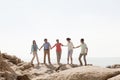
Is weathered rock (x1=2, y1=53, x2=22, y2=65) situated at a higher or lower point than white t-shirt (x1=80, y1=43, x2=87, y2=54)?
lower

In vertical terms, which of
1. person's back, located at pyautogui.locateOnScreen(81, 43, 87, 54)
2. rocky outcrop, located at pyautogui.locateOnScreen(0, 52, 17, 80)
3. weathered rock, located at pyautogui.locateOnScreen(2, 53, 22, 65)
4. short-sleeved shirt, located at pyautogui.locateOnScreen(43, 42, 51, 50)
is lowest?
rocky outcrop, located at pyautogui.locateOnScreen(0, 52, 17, 80)

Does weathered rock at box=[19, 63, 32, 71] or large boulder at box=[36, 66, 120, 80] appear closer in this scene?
large boulder at box=[36, 66, 120, 80]

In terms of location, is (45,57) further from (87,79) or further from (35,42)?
(87,79)

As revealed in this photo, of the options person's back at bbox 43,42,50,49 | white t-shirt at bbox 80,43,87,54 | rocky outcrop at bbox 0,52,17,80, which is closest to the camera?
rocky outcrop at bbox 0,52,17,80

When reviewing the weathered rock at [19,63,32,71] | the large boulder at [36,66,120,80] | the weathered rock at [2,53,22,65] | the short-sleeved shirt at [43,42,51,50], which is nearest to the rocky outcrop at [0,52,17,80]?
the weathered rock at [19,63,32,71]

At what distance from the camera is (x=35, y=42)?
31.2m

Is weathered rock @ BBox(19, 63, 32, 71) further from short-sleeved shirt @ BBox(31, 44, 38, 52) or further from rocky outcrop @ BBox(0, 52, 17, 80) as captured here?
rocky outcrop @ BBox(0, 52, 17, 80)

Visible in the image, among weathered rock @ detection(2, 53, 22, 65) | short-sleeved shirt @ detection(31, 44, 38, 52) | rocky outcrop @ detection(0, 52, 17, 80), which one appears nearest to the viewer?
rocky outcrop @ detection(0, 52, 17, 80)

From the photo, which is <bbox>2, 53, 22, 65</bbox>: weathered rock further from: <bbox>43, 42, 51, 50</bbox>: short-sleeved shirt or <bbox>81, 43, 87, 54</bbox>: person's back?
<bbox>81, 43, 87, 54</bbox>: person's back

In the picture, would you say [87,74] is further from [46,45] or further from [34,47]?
[34,47]

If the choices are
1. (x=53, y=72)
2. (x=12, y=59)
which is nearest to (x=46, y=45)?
(x=53, y=72)

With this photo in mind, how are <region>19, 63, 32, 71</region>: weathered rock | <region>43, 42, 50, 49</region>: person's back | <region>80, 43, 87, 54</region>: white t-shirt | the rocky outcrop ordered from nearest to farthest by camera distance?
the rocky outcrop, <region>80, 43, 87, 54</region>: white t-shirt, <region>43, 42, 50, 49</region>: person's back, <region>19, 63, 32, 71</region>: weathered rock

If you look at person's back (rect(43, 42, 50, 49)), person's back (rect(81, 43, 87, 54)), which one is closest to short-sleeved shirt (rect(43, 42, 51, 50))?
person's back (rect(43, 42, 50, 49))

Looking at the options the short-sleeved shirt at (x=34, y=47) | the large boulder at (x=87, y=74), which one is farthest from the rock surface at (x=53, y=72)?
the short-sleeved shirt at (x=34, y=47)
